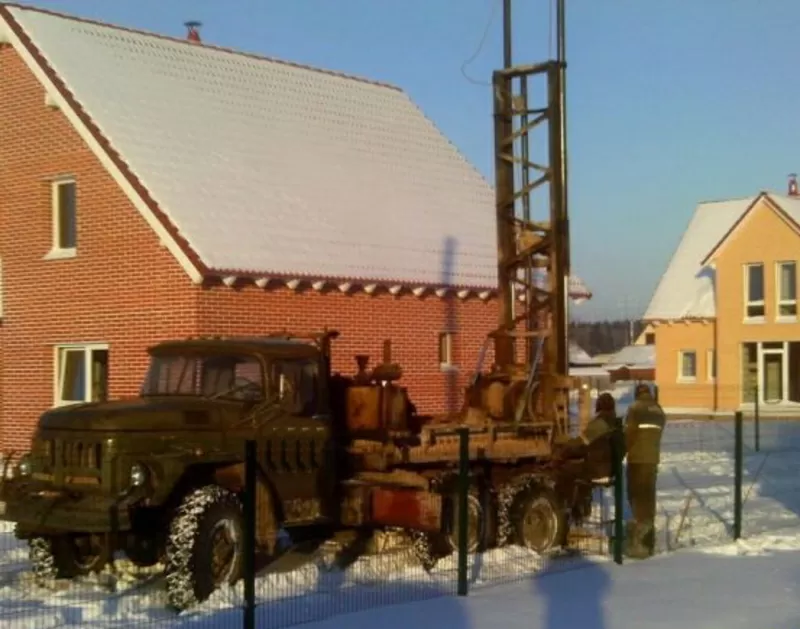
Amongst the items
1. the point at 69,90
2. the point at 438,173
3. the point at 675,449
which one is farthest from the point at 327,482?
the point at 675,449

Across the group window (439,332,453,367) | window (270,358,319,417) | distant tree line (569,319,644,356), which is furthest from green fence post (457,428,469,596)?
distant tree line (569,319,644,356)

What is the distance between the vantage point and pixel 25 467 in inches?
497

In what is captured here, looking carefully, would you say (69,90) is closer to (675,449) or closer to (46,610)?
(46,610)

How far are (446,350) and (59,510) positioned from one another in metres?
12.9

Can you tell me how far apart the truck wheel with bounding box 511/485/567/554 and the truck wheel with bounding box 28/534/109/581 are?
4.35 meters

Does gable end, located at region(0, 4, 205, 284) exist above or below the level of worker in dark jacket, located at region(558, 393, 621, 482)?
above

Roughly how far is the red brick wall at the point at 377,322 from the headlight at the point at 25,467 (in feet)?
23.1

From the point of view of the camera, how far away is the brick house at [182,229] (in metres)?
→ 20.2

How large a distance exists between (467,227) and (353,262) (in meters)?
4.16

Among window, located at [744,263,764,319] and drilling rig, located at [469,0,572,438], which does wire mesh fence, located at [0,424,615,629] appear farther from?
window, located at [744,263,764,319]

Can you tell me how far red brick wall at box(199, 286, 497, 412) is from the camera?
20.1 m

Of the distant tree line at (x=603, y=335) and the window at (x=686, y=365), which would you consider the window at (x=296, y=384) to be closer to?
the window at (x=686, y=365)

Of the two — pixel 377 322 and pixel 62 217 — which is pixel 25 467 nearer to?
pixel 62 217

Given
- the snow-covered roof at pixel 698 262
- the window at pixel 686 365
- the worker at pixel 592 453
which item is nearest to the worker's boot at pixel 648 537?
the worker at pixel 592 453
